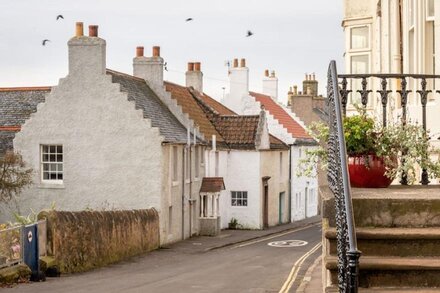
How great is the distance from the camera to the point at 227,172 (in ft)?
171

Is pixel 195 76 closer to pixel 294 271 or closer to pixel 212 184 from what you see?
pixel 212 184

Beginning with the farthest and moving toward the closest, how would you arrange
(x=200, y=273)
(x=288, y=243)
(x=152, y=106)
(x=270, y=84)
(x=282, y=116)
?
1. (x=270, y=84)
2. (x=282, y=116)
3. (x=152, y=106)
4. (x=288, y=243)
5. (x=200, y=273)

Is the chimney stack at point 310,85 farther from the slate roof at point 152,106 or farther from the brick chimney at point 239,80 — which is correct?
the slate roof at point 152,106

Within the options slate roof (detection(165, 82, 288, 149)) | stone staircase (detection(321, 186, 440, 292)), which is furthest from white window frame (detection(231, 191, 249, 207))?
stone staircase (detection(321, 186, 440, 292))

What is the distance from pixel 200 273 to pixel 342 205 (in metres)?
20.5

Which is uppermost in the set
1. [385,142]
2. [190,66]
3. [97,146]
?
[190,66]

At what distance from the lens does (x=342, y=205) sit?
681 cm

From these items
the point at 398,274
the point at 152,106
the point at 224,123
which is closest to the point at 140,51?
the point at 152,106

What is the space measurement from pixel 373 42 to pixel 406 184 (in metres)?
11.9

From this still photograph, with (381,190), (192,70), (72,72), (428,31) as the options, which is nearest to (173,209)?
(72,72)

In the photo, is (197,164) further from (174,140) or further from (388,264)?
(388,264)

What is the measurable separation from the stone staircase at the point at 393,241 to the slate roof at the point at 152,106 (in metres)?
31.5

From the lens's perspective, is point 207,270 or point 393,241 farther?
point 207,270

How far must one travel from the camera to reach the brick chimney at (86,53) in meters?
38.8
